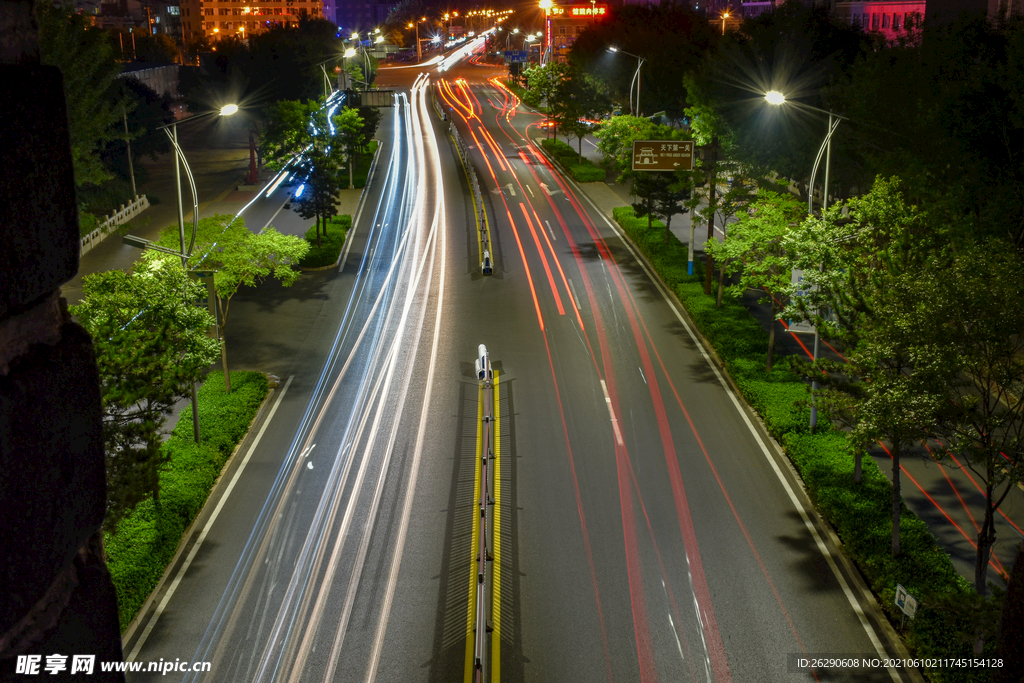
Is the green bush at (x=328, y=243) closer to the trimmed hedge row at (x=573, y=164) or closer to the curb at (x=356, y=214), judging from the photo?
the curb at (x=356, y=214)

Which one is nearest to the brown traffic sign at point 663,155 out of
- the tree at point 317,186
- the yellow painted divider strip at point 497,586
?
the yellow painted divider strip at point 497,586

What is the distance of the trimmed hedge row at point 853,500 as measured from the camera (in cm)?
1673

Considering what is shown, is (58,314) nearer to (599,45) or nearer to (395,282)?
(395,282)

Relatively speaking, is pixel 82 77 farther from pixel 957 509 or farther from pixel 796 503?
pixel 957 509

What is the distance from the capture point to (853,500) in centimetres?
2122

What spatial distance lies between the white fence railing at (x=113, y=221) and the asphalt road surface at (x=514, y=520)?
1620 centimetres

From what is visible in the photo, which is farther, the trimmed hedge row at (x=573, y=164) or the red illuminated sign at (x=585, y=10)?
the red illuminated sign at (x=585, y=10)

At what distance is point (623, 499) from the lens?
2248cm

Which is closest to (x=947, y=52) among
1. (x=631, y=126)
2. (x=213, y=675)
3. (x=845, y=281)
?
(x=631, y=126)

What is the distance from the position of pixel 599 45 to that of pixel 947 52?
4760 centimetres

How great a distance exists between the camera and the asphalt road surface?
17.2m

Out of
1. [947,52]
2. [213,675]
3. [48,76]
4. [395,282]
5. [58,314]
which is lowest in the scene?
[213,675]

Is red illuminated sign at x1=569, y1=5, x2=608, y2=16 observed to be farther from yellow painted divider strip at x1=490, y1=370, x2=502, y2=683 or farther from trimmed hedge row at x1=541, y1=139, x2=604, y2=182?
yellow painted divider strip at x1=490, y1=370, x2=502, y2=683

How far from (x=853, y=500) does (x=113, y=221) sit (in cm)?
4649
